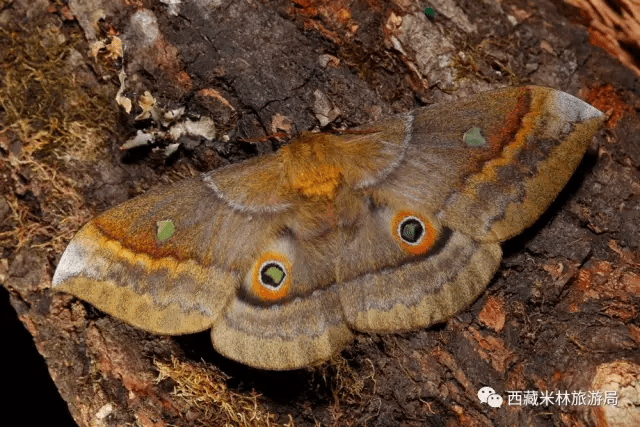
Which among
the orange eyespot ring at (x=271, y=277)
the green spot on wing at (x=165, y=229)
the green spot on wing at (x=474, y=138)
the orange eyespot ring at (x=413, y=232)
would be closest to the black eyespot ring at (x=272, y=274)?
the orange eyespot ring at (x=271, y=277)

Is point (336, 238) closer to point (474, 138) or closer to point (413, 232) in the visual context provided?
point (413, 232)

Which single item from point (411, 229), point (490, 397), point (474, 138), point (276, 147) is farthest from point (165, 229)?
point (490, 397)

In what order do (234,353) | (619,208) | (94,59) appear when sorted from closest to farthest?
(234,353)
(619,208)
(94,59)

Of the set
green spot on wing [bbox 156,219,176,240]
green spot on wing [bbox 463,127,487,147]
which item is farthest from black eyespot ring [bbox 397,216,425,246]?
green spot on wing [bbox 156,219,176,240]

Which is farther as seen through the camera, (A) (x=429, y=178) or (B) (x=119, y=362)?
(B) (x=119, y=362)

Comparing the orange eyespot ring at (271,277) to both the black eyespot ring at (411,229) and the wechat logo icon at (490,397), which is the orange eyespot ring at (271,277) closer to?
the black eyespot ring at (411,229)

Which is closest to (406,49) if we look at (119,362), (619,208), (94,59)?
(619,208)

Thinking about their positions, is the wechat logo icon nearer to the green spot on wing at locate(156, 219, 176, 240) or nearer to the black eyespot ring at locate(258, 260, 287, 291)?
the black eyespot ring at locate(258, 260, 287, 291)

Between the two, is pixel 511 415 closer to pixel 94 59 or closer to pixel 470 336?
pixel 470 336
